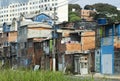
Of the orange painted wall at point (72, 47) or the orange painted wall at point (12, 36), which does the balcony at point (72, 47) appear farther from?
the orange painted wall at point (12, 36)

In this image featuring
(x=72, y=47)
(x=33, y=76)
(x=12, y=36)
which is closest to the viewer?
(x=33, y=76)

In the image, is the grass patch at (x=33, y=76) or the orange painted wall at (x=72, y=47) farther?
the orange painted wall at (x=72, y=47)

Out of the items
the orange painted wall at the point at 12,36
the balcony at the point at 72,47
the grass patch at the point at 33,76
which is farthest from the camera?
the orange painted wall at the point at 12,36

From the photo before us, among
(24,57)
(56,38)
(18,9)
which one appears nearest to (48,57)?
(56,38)

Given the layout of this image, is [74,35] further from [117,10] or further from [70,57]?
[117,10]

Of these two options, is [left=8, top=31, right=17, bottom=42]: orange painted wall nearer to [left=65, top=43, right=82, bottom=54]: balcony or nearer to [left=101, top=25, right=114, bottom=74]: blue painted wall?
[left=65, top=43, right=82, bottom=54]: balcony

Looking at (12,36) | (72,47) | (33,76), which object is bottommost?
(12,36)

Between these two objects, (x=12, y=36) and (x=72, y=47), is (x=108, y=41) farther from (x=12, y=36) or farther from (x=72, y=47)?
(x=12, y=36)

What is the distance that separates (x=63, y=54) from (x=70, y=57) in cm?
184

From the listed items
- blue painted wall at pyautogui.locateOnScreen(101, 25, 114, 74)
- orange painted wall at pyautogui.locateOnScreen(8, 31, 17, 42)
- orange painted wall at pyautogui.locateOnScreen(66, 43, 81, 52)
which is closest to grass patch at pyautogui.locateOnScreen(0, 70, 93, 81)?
blue painted wall at pyautogui.locateOnScreen(101, 25, 114, 74)

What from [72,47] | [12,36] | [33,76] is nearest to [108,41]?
[72,47]

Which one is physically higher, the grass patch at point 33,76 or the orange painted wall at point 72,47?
the grass patch at point 33,76

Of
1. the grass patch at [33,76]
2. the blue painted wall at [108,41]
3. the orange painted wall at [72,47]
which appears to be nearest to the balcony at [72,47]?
the orange painted wall at [72,47]

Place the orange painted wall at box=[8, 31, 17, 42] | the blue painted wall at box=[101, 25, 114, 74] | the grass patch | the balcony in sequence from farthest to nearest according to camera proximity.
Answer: the orange painted wall at box=[8, 31, 17, 42], the balcony, the blue painted wall at box=[101, 25, 114, 74], the grass patch
